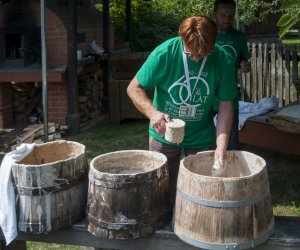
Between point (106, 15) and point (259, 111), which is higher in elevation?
point (106, 15)

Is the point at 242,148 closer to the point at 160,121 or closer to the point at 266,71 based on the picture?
the point at 266,71

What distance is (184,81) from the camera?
2826 millimetres

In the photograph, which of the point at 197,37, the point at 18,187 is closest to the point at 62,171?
the point at 18,187

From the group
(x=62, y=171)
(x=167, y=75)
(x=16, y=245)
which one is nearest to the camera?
(x=62, y=171)

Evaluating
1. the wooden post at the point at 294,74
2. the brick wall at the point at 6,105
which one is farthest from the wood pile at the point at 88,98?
the wooden post at the point at 294,74

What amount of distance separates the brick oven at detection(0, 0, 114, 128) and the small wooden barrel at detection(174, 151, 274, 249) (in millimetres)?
5541

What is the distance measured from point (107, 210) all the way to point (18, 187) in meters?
0.48

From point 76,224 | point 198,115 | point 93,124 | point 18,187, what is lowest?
point 93,124

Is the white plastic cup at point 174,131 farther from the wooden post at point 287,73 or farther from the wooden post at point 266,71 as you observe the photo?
the wooden post at point 266,71

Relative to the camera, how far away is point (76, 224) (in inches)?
106

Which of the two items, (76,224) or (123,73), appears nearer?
(76,224)

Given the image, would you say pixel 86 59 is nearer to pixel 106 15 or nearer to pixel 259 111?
pixel 106 15

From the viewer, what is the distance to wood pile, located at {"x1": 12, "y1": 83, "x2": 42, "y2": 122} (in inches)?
323

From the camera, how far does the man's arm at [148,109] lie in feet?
8.71
